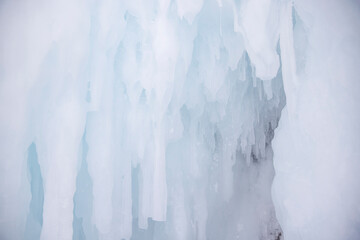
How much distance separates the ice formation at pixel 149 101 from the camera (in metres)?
1.98

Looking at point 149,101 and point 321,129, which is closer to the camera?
point 321,129

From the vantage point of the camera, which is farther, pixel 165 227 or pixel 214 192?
pixel 214 192

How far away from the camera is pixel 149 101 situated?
236 cm

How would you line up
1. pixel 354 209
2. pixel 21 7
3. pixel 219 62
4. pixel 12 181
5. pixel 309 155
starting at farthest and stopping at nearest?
pixel 219 62 < pixel 21 7 < pixel 12 181 < pixel 309 155 < pixel 354 209

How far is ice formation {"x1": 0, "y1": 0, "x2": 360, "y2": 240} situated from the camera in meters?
1.98

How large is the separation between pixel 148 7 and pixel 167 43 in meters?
0.35

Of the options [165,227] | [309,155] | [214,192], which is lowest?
[165,227]

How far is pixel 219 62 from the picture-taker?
264 cm

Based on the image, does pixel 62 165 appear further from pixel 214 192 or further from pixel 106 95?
pixel 214 192

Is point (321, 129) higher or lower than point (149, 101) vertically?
lower

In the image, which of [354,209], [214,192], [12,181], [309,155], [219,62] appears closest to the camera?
[354,209]

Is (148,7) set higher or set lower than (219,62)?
Answer: higher

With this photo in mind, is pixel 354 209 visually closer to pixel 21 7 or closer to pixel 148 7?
pixel 148 7

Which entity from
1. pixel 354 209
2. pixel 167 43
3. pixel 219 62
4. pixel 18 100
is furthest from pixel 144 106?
pixel 354 209
